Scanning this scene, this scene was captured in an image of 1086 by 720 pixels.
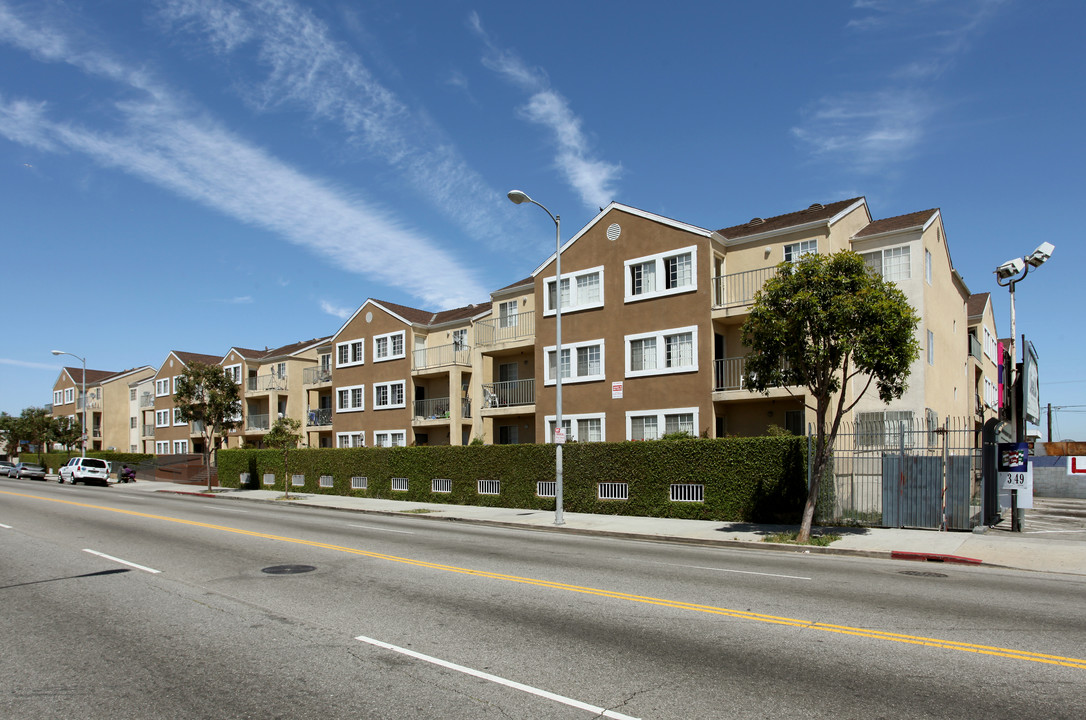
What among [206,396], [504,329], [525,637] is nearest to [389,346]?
[504,329]

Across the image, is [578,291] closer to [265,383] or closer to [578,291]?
[578,291]

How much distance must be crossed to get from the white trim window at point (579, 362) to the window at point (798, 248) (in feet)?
24.8

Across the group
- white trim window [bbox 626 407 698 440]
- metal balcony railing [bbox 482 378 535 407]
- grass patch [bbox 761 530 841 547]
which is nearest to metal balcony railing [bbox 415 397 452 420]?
metal balcony railing [bbox 482 378 535 407]

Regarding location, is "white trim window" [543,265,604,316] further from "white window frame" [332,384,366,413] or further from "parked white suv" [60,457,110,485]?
"parked white suv" [60,457,110,485]

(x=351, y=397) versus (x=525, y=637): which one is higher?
(x=351, y=397)

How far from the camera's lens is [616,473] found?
2445 centimetres

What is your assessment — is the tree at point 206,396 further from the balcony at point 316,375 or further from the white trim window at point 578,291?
the white trim window at point 578,291

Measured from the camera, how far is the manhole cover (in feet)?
39.2

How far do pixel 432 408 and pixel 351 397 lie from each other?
733 cm

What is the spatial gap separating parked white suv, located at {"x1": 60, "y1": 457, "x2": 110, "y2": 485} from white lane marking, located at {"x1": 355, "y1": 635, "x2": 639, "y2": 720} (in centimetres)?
4836

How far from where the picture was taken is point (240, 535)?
682 inches

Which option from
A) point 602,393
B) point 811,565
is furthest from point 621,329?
point 811,565

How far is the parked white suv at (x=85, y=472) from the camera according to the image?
47250 mm

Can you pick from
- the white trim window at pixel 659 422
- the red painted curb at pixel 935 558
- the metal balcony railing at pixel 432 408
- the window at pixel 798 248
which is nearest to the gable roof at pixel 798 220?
the window at pixel 798 248
